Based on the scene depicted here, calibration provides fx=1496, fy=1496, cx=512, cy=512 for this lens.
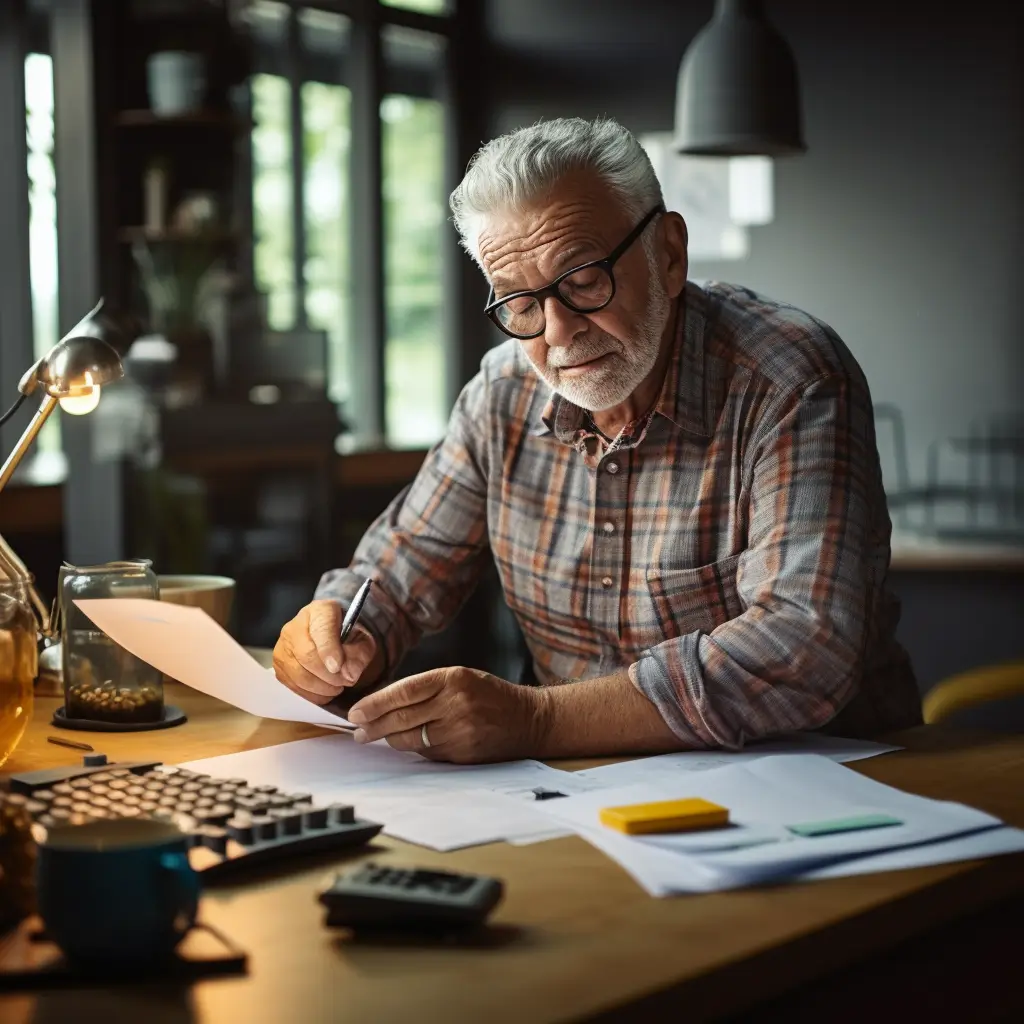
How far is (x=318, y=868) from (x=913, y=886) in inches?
16.9

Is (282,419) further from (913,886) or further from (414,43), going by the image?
(913,886)

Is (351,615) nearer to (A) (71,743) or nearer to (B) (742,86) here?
(A) (71,743)

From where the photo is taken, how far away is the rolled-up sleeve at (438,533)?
6.63 feet

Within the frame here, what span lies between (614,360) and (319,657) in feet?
1.64

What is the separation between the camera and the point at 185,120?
5117mm

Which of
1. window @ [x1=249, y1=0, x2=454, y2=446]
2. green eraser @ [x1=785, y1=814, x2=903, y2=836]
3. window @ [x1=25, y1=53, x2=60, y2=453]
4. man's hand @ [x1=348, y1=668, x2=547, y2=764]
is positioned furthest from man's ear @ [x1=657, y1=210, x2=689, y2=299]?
window @ [x1=249, y1=0, x2=454, y2=446]

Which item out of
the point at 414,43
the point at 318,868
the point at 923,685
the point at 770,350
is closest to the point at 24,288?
the point at 414,43

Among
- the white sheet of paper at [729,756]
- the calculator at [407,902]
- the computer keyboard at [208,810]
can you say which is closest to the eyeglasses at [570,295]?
the white sheet of paper at [729,756]

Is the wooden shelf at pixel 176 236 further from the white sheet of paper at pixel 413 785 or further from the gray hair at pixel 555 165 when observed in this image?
the white sheet of paper at pixel 413 785

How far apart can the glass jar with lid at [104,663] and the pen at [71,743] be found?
0.23 ft

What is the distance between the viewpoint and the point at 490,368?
2.07 m

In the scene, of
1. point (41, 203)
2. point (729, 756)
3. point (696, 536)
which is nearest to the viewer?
point (729, 756)

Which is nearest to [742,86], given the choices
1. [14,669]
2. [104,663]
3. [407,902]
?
[104,663]

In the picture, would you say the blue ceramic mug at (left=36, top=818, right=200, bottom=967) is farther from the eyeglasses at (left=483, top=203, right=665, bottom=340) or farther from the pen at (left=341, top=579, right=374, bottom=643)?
the eyeglasses at (left=483, top=203, right=665, bottom=340)
